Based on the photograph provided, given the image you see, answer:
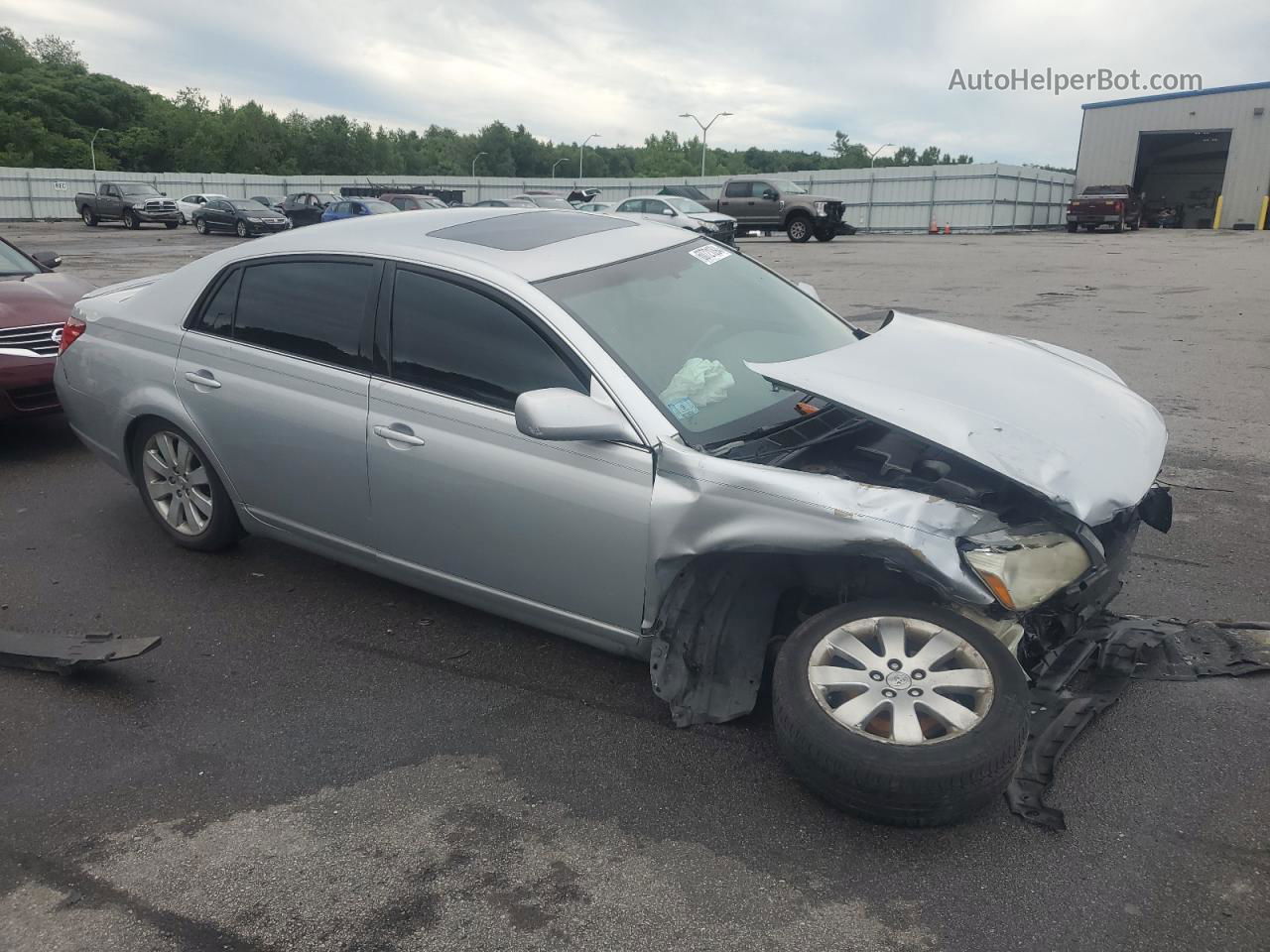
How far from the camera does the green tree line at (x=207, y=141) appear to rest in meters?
84.1

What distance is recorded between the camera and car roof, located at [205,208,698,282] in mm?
3645

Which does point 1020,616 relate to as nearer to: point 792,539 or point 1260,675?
point 792,539

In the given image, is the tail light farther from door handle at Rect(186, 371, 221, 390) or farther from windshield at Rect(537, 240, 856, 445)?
windshield at Rect(537, 240, 856, 445)

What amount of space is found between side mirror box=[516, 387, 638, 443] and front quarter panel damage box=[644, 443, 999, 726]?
0.57ft

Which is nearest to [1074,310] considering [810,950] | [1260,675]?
[1260,675]

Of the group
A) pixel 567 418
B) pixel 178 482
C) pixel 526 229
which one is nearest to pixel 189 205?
pixel 178 482

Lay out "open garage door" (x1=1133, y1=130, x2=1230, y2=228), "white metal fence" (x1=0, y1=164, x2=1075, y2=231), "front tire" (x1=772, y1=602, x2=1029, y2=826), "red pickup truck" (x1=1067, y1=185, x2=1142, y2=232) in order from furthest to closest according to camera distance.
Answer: "open garage door" (x1=1133, y1=130, x2=1230, y2=228) < "white metal fence" (x1=0, y1=164, x2=1075, y2=231) < "red pickup truck" (x1=1067, y1=185, x2=1142, y2=232) < "front tire" (x1=772, y1=602, x2=1029, y2=826)

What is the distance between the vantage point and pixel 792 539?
277 cm

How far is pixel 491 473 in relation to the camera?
3324mm

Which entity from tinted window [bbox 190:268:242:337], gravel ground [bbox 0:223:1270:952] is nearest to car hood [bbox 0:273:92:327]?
gravel ground [bbox 0:223:1270:952]

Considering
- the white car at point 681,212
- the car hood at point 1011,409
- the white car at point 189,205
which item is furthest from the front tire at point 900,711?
the white car at point 189,205

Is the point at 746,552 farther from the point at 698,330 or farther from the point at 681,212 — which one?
the point at 681,212

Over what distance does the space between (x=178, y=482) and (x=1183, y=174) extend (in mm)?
56178

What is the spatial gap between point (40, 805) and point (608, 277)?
2518mm
